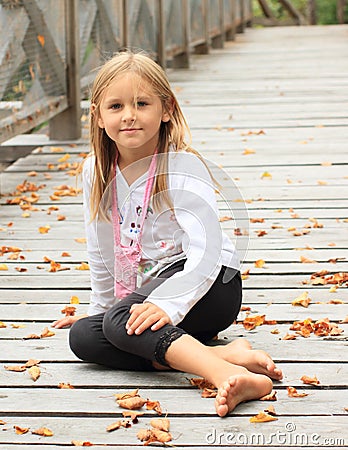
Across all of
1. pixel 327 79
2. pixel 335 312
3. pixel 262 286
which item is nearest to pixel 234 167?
pixel 262 286

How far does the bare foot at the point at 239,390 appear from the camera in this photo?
1910mm

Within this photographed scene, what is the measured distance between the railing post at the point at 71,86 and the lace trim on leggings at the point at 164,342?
11.9 feet

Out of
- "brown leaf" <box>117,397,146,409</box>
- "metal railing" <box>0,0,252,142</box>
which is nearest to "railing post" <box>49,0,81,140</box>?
"metal railing" <box>0,0,252,142</box>

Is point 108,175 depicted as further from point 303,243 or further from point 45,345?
point 303,243

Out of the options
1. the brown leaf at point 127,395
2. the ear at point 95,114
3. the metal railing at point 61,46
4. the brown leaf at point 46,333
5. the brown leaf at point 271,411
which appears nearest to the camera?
the brown leaf at point 271,411

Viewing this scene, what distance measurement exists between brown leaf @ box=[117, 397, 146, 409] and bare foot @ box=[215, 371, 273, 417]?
0.53 ft

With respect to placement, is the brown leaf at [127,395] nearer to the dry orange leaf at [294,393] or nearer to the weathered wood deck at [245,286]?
the weathered wood deck at [245,286]

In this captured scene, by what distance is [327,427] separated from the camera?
1845 millimetres

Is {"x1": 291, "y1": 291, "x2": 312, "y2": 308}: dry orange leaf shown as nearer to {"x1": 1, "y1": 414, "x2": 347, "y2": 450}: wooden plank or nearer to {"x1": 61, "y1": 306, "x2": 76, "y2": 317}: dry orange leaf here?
{"x1": 61, "y1": 306, "x2": 76, "y2": 317}: dry orange leaf

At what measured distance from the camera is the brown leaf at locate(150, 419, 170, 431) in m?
1.87

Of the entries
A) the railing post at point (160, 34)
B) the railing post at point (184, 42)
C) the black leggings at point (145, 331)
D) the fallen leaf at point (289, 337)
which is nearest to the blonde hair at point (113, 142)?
the black leggings at point (145, 331)

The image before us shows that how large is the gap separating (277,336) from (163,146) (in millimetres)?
550

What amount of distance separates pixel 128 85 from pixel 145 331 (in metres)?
0.57

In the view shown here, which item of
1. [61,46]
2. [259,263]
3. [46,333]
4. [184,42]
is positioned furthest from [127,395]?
[184,42]
